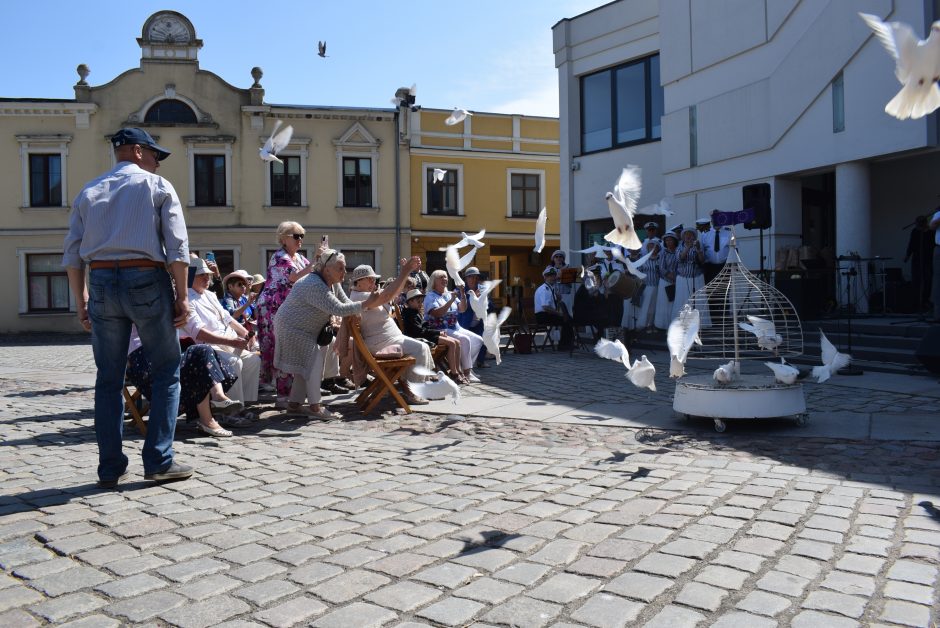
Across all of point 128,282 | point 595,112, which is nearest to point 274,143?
point 128,282

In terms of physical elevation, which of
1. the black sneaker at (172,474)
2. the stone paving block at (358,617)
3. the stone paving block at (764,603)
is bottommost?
the stone paving block at (764,603)

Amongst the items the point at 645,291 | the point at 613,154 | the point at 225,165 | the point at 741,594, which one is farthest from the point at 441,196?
the point at 741,594

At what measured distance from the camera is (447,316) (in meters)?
10.3

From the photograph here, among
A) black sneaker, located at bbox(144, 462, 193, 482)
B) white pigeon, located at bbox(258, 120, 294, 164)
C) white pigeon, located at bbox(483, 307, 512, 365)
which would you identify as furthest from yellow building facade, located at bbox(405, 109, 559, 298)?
black sneaker, located at bbox(144, 462, 193, 482)

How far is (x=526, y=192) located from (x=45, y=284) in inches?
714

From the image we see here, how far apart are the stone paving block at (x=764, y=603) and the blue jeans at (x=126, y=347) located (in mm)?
3280

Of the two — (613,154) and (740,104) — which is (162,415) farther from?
(613,154)

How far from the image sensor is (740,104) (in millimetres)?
15680

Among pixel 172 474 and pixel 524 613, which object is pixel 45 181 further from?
pixel 524 613

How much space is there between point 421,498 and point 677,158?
14.5 meters

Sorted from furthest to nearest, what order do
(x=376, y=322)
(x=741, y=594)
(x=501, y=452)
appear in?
(x=376, y=322) → (x=501, y=452) → (x=741, y=594)

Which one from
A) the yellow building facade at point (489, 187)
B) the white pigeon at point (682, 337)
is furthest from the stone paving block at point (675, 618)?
the yellow building facade at point (489, 187)

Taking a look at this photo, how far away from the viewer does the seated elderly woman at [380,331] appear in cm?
764

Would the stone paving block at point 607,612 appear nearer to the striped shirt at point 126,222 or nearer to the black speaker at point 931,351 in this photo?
the striped shirt at point 126,222
